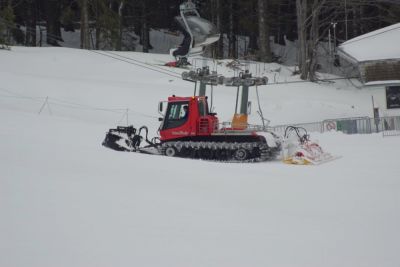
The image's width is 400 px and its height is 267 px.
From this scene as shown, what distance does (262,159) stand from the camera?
533 inches

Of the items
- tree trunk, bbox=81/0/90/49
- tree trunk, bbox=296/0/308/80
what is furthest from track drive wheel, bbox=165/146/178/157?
tree trunk, bbox=81/0/90/49

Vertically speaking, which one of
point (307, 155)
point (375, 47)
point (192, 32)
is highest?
point (375, 47)

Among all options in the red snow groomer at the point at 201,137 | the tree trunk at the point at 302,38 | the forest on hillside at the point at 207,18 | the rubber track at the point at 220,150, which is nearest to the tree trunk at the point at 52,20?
the forest on hillside at the point at 207,18

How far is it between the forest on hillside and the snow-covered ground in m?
18.5

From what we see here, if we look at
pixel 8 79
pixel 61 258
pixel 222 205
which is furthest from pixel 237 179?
pixel 8 79

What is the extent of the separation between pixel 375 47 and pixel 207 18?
1822cm

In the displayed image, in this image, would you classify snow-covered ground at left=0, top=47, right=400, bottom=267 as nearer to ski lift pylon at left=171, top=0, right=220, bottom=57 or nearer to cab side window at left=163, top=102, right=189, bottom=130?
cab side window at left=163, top=102, right=189, bottom=130

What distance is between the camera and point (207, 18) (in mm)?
39719

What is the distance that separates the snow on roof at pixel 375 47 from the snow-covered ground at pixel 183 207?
770 cm

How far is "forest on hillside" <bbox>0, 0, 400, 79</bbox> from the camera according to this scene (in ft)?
109

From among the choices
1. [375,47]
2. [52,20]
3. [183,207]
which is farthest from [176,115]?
[52,20]

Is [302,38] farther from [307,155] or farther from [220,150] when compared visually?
[307,155]

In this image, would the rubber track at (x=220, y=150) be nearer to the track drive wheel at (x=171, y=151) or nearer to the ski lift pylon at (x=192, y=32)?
the track drive wheel at (x=171, y=151)

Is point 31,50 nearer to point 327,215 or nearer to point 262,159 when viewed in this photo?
point 262,159
